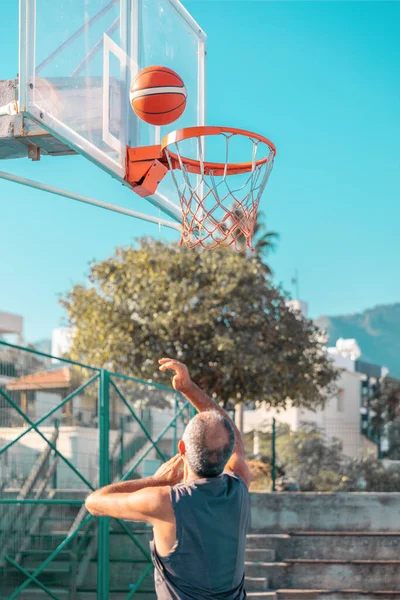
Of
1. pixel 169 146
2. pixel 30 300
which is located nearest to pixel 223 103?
pixel 30 300

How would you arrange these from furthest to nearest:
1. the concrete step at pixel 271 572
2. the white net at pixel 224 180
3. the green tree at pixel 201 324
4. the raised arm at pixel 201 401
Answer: the green tree at pixel 201 324 → the concrete step at pixel 271 572 → the white net at pixel 224 180 → the raised arm at pixel 201 401

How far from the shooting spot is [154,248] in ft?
60.4

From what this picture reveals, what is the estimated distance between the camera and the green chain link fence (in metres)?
8.99

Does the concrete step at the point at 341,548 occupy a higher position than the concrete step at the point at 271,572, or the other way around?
the concrete step at the point at 341,548

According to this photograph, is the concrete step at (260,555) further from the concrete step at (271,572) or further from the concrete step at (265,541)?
the concrete step at (265,541)

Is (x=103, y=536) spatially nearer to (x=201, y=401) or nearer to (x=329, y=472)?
(x=201, y=401)

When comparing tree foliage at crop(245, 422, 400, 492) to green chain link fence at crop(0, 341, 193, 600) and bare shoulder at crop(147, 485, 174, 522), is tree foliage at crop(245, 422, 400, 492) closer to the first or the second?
green chain link fence at crop(0, 341, 193, 600)

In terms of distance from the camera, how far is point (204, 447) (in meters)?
3.07

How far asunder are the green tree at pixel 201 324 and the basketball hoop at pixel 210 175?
10.3m

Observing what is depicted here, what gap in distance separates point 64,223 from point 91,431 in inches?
5796

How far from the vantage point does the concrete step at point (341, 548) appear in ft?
36.5

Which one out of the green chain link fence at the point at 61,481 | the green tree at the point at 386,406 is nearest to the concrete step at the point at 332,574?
the green chain link fence at the point at 61,481

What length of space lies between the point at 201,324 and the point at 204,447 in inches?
555

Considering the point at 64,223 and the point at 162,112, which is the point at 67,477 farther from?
the point at 64,223
